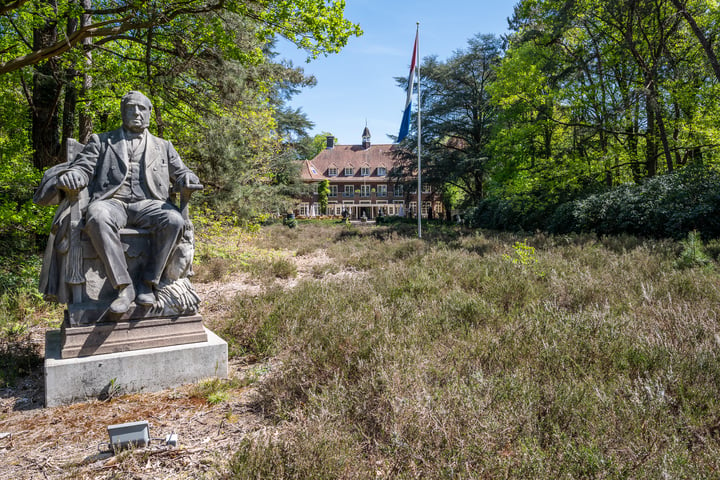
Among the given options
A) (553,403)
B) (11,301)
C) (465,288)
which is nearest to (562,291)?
(465,288)

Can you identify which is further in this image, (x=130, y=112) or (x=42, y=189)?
(x=130, y=112)

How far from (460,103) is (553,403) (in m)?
32.8

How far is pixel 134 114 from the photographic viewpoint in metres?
4.42

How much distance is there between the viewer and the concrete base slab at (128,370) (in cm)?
360

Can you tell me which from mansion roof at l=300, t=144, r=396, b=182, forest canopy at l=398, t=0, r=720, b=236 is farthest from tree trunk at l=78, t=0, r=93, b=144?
mansion roof at l=300, t=144, r=396, b=182

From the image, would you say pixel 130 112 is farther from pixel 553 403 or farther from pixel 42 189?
pixel 553 403

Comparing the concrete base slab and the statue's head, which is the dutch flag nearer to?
the statue's head

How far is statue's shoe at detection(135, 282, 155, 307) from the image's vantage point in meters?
4.03

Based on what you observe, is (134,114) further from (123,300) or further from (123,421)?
(123,421)

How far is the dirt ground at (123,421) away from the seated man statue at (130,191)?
944 millimetres

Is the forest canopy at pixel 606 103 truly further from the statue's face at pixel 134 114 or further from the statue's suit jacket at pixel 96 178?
the statue's face at pixel 134 114

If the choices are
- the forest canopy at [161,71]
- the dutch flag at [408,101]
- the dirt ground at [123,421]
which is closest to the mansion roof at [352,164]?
the dutch flag at [408,101]

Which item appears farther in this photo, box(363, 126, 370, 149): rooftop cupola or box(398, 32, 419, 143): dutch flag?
box(363, 126, 370, 149): rooftop cupola

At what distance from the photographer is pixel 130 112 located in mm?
4414
